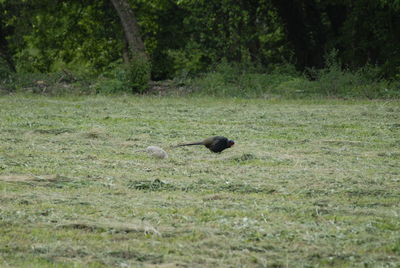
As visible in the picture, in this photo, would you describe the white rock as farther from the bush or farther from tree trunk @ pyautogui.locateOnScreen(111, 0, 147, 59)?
tree trunk @ pyautogui.locateOnScreen(111, 0, 147, 59)

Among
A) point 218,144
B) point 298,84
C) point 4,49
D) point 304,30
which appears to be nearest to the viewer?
point 218,144

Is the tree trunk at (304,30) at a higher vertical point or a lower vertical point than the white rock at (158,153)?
higher

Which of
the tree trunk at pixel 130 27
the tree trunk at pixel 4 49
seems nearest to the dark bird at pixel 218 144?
the tree trunk at pixel 130 27

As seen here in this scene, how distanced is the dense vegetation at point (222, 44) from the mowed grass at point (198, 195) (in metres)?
6.58

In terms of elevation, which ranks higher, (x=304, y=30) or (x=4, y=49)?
(x=304, y=30)

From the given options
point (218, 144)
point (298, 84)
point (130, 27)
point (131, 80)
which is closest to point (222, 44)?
point (130, 27)

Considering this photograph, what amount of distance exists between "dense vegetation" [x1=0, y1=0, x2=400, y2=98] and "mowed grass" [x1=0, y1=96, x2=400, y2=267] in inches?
259

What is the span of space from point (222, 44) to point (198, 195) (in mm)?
16741

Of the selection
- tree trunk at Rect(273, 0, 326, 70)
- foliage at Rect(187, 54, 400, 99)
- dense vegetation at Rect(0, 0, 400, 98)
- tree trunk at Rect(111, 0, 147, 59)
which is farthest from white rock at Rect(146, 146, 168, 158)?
tree trunk at Rect(273, 0, 326, 70)

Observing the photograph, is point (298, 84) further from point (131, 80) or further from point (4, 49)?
point (4, 49)

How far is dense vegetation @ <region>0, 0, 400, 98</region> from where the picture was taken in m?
17.8

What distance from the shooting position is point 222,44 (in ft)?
72.6

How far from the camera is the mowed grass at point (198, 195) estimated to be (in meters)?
4.09

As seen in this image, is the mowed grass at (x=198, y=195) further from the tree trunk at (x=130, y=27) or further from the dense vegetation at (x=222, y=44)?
the tree trunk at (x=130, y=27)
